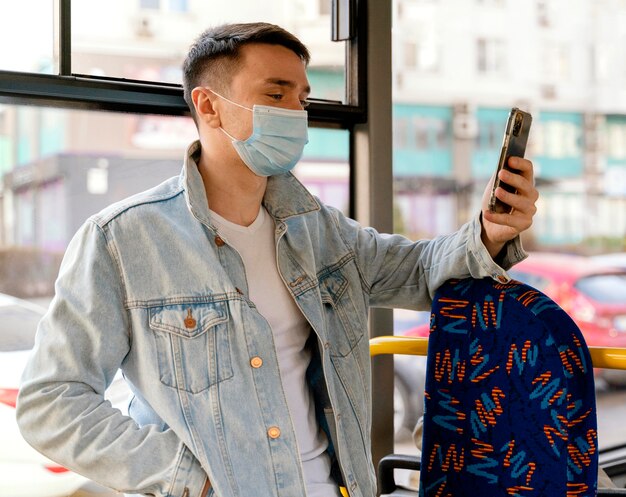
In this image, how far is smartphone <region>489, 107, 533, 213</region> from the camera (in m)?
1.51

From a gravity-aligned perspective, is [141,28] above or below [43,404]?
above

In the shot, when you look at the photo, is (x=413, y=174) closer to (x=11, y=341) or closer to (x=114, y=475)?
(x=11, y=341)

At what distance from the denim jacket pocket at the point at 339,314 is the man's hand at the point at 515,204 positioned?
32cm

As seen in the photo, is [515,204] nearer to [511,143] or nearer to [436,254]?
[511,143]

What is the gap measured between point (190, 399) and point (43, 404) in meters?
0.24

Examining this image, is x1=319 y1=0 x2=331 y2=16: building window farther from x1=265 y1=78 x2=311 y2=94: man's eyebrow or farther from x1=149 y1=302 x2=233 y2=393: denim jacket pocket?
x1=149 y1=302 x2=233 y2=393: denim jacket pocket

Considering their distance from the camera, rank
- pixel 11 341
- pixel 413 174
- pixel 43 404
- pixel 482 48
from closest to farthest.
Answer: pixel 43 404 → pixel 11 341 → pixel 413 174 → pixel 482 48

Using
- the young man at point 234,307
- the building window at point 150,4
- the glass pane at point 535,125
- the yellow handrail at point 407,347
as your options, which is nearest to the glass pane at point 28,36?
the building window at point 150,4

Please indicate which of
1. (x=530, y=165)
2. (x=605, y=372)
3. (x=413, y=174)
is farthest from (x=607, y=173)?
(x=530, y=165)

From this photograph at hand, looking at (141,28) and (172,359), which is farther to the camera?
(141,28)

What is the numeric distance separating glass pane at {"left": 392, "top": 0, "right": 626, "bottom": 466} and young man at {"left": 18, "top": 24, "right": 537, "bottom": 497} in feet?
3.02

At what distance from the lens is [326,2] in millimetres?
2316

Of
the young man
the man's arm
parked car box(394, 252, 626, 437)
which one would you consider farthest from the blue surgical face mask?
parked car box(394, 252, 626, 437)

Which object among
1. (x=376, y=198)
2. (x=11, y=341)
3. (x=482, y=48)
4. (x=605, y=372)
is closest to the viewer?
(x=11, y=341)
